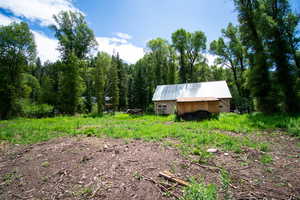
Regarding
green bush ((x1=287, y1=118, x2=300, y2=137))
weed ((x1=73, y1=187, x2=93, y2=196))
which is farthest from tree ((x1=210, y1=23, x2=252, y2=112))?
weed ((x1=73, y1=187, x2=93, y2=196))

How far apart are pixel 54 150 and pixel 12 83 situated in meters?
20.1

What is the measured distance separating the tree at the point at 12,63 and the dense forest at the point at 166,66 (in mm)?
92

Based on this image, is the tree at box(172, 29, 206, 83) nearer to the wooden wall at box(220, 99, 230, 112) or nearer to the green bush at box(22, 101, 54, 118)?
the wooden wall at box(220, 99, 230, 112)

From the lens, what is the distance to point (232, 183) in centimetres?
269

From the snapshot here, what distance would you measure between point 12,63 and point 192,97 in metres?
24.2

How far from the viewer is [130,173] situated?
3084 millimetres

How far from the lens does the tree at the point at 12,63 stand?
1706 cm

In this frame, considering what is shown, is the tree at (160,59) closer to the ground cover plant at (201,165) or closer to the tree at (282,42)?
the tree at (282,42)

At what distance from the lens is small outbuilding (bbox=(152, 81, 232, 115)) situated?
13.6 metres

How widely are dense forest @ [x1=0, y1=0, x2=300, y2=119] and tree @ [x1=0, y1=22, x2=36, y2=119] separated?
9 centimetres

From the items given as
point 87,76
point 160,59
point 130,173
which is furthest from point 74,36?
point 130,173

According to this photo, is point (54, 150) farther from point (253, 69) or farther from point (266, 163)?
point (253, 69)

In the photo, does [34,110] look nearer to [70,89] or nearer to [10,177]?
[70,89]

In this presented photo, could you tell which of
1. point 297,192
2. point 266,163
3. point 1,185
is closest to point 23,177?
point 1,185
